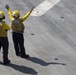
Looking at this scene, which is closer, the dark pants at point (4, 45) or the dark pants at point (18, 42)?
the dark pants at point (4, 45)

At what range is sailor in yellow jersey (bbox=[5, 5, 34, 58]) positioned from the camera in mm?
13422

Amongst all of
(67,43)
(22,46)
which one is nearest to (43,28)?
(67,43)

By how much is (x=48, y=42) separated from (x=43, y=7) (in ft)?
13.3

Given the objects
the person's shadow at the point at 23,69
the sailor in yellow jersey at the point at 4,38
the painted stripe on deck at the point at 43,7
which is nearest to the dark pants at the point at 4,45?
the sailor in yellow jersey at the point at 4,38

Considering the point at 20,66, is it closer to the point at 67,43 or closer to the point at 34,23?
the point at 67,43

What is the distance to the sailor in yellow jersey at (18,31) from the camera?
1342 cm

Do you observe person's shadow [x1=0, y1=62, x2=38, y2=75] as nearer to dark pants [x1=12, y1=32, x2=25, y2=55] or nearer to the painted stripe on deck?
dark pants [x1=12, y1=32, x2=25, y2=55]

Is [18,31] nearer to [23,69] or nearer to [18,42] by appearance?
[18,42]

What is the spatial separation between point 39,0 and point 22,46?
6.43m

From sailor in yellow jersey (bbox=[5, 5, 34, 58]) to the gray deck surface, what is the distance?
0.28 meters

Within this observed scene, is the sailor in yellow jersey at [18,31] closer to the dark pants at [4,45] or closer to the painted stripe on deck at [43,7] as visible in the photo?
the dark pants at [4,45]

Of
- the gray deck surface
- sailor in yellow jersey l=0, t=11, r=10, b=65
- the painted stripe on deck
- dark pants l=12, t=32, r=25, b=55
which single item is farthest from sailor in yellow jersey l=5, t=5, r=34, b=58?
the painted stripe on deck

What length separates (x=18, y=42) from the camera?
45.5ft

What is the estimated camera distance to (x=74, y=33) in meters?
16.1
